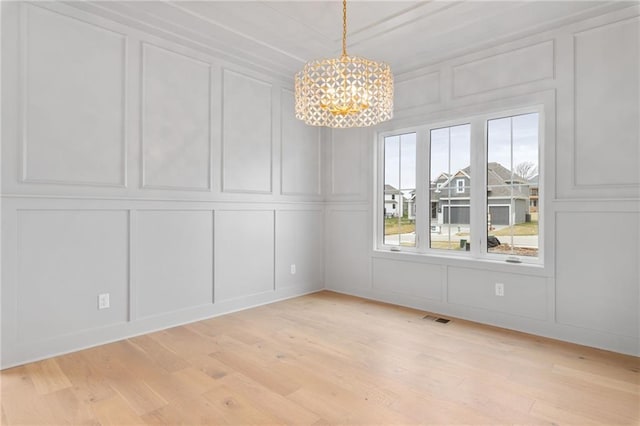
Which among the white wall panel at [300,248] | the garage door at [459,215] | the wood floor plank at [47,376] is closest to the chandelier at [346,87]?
the garage door at [459,215]

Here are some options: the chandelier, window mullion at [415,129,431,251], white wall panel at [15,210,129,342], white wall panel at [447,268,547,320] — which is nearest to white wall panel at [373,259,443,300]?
white wall panel at [447,268,547,320]

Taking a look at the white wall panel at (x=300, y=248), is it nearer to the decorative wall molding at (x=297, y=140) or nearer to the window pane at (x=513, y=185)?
the decorative wall molding at (x=297, y=140)

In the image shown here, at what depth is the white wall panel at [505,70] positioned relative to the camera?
10.9 feet

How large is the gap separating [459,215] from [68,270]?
3.72m

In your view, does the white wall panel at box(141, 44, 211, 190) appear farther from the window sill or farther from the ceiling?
the window sill

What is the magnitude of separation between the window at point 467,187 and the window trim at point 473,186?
0.01m

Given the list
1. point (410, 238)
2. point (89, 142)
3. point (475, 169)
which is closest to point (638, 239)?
point (475, 169)

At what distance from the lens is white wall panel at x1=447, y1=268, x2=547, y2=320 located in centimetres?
335

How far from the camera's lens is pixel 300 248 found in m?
4.85

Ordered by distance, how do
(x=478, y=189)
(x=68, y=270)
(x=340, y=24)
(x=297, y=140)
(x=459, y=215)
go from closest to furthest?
1. (x=68, y=270)
2. (x=340, y=24)
3. (x=478, y=189)
4. (x=459, y=215)
5. (x=297, y=140)

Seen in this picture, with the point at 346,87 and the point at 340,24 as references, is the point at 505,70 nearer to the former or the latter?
the point at 340,24

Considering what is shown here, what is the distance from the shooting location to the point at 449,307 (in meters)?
3.92

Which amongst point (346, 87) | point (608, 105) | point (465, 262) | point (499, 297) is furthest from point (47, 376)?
point (608, 105)

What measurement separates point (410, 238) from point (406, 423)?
2630mm
